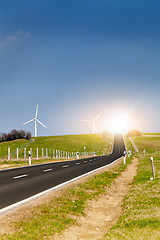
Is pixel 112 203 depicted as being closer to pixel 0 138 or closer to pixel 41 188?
pixel 41 188

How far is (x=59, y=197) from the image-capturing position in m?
10.0

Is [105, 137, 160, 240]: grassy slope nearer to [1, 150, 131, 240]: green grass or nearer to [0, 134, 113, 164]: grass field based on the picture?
[1, 150, 131, 240]: green grass

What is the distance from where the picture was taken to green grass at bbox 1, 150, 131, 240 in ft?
19.7

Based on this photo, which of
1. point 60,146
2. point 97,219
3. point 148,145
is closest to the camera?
point 97,219

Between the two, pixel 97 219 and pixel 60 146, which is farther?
pixel 60 146

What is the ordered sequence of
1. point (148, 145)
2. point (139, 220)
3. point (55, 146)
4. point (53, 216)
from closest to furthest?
point (139, 220), point (53, 216), point (148, 145), point (55, 146)

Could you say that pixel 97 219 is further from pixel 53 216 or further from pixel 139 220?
pixel 139 220

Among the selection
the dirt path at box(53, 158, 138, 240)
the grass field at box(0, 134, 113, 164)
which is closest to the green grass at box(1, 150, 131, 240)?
the dirt path at box(53, 158, 138, 240)

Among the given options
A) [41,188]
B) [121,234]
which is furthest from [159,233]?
[41,188]

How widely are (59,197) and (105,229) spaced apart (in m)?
3.29

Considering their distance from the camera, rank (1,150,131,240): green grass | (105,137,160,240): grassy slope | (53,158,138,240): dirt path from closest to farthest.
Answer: (105,137,160,240): grassy slope, (1,150,131,240): green grass, (53,158,138,240): dirt path

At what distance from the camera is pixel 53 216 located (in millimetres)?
7516

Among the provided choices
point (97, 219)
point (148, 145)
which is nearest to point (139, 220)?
point (97, 219)

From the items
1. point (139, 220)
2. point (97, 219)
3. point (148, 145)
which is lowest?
point (148, 145)
